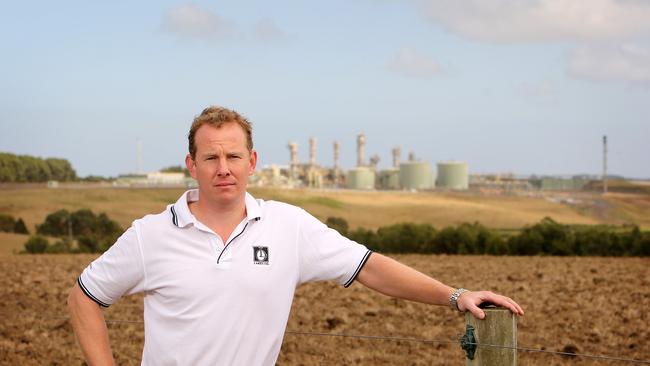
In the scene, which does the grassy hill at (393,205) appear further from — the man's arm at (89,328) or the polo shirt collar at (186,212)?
the polo shirt collar at (186,212)

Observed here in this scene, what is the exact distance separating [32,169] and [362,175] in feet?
133

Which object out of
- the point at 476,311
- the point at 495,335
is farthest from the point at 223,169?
the point at 495,335

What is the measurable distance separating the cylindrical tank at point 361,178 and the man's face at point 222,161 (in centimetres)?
9766

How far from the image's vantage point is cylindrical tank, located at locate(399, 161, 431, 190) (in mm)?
94688

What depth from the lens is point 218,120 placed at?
12.1 ft

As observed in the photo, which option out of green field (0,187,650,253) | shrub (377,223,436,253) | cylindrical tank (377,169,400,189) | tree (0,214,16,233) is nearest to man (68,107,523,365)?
shrub (377,223,436,253)

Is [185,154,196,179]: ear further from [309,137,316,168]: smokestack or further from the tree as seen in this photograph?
[309,137,316,168]: smokestack

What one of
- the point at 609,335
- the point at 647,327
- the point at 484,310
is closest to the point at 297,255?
the point at 484,310

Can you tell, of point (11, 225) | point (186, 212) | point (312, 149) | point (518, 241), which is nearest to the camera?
point (186, 212)

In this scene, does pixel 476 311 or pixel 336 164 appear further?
pixel 336 164

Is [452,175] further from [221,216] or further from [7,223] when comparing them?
[221,216]

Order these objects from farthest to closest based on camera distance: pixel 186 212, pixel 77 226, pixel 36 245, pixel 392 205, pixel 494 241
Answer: pixel 392 205 < pixel 77 226 < pixel 36 245 < pixel 494 241 < pixel 186 212

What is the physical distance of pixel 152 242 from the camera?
3779 millimetres

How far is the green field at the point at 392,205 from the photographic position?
270 ft
